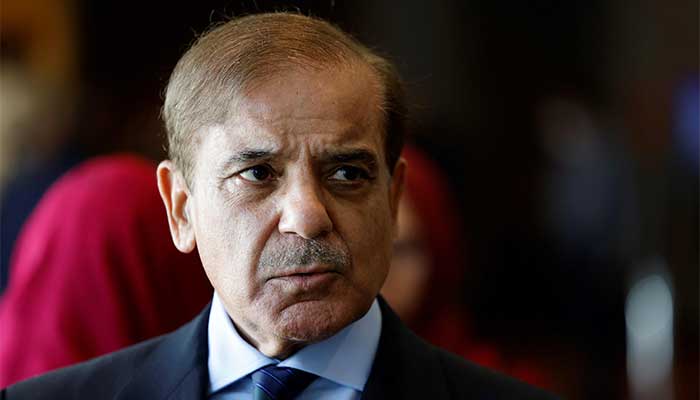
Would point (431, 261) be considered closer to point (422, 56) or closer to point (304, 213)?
point (304, 213)

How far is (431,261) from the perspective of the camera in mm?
3229

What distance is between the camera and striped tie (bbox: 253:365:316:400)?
1901 mm

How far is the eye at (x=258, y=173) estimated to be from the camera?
1.87 m

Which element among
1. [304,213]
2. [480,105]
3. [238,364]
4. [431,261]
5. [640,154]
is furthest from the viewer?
[480,105]

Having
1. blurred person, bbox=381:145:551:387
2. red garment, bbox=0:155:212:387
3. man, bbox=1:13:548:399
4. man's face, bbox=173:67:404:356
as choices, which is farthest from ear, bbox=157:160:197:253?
blurred person, bbox=381:145:551:387

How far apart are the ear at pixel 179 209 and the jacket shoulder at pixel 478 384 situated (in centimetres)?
45

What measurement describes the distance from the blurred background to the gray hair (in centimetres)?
303

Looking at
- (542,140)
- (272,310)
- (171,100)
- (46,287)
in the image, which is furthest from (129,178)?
(542,140)

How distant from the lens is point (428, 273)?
3.21 m

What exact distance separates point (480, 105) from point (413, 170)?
12.6ft

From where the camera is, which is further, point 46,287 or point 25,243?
point 25,243

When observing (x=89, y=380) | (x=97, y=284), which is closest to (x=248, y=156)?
(x=89, y=380)

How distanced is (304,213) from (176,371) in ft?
1.20

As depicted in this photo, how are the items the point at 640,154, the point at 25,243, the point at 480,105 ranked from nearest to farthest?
the point at 25,243
the point at 640,154
the point at 480,105
